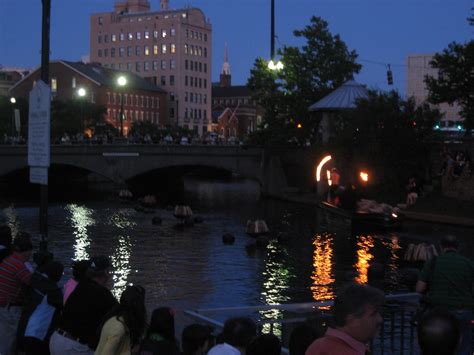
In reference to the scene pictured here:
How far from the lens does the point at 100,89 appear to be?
135 meters

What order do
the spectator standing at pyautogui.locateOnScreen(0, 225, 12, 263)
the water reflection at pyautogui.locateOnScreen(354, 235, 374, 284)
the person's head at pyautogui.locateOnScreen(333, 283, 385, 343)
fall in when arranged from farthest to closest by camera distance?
1. the water reflection at pyautogui.locateOnScreen(354, 235, 374, 284)
2. the spectator standing at pyautogui.locateOnScreen(0, 225, 12, 263)
3. the person's head at pyautogui.locateOnScreen(333, 283, 385, 343)

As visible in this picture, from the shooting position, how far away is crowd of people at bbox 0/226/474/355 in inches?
228

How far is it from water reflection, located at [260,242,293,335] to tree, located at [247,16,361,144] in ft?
121

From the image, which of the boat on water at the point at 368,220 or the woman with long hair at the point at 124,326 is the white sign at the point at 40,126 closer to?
the woman with long hair at the point at 124,326

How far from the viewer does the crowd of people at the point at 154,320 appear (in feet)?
19.0

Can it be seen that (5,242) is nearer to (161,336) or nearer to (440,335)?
(161,336)

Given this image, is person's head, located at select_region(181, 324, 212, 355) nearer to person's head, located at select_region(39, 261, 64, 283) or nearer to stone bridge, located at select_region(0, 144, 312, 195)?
person's head, located at select_region(39, 261, 64, 283)

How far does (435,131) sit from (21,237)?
47.8 meters

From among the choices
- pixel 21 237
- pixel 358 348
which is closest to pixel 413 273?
pixel 21 237

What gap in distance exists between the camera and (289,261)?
31.4 meters

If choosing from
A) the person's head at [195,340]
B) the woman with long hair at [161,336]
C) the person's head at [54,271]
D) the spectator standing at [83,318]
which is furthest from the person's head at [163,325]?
the person's head at [54,271]

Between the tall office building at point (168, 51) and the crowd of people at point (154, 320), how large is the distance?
153473 mm

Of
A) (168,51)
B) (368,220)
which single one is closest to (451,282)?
(368,220)

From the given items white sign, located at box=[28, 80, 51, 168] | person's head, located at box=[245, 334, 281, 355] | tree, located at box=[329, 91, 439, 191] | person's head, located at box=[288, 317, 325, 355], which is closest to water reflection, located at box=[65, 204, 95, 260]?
white sign, located at box=[28, 80, 51, 168]
